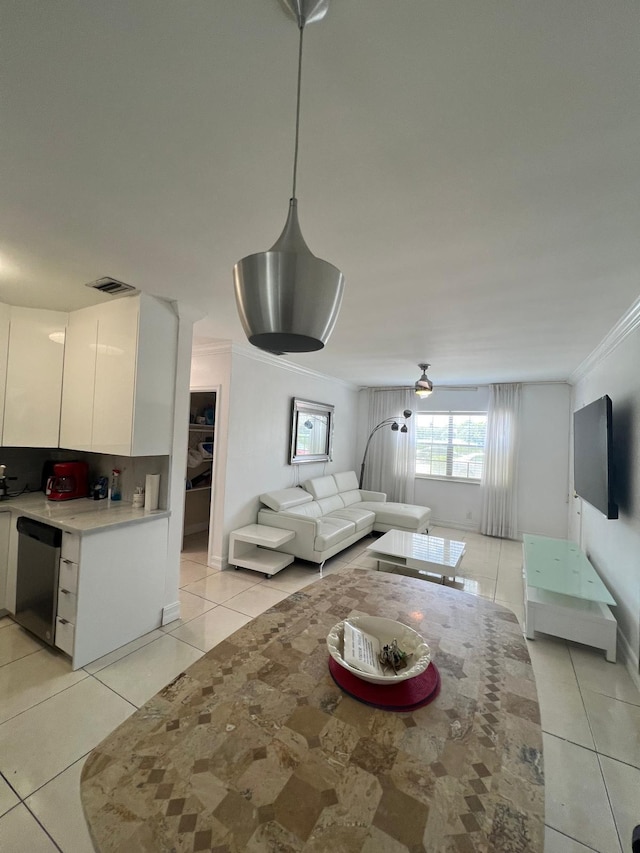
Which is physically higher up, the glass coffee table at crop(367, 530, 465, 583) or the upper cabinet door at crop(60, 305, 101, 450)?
the upper cabinet door at crop(60, 305, 101, 450)

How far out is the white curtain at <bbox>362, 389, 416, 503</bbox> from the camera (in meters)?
6.29

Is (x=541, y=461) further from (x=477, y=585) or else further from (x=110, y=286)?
(x=110, y=286)

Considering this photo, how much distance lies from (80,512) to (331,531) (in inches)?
99.8

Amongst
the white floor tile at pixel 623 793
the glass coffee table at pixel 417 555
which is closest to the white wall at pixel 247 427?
the glass coffee table at pixel 417 555

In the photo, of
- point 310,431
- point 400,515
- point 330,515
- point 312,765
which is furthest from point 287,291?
point 400,515

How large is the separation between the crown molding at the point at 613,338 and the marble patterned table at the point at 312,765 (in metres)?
2.48

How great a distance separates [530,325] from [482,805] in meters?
2.95

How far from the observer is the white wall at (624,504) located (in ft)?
7.80

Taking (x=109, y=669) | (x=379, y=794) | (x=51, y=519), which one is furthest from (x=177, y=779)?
(x=51, y=519)

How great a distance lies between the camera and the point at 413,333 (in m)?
3.11

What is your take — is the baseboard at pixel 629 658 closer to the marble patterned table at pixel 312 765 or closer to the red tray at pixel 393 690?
the marble patterned table at pixel 312 765

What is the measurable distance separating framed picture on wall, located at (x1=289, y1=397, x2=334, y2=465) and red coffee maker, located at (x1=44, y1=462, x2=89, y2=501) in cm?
246

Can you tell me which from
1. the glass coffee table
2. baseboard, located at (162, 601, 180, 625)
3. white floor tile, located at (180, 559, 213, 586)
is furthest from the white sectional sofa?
baseboard, located at (162, 601, 180, 625)

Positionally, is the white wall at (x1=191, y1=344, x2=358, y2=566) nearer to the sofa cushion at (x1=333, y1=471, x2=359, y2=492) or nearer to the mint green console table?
the sofa cushion at (x1=333, y1=471, x2=359, y2=492)
